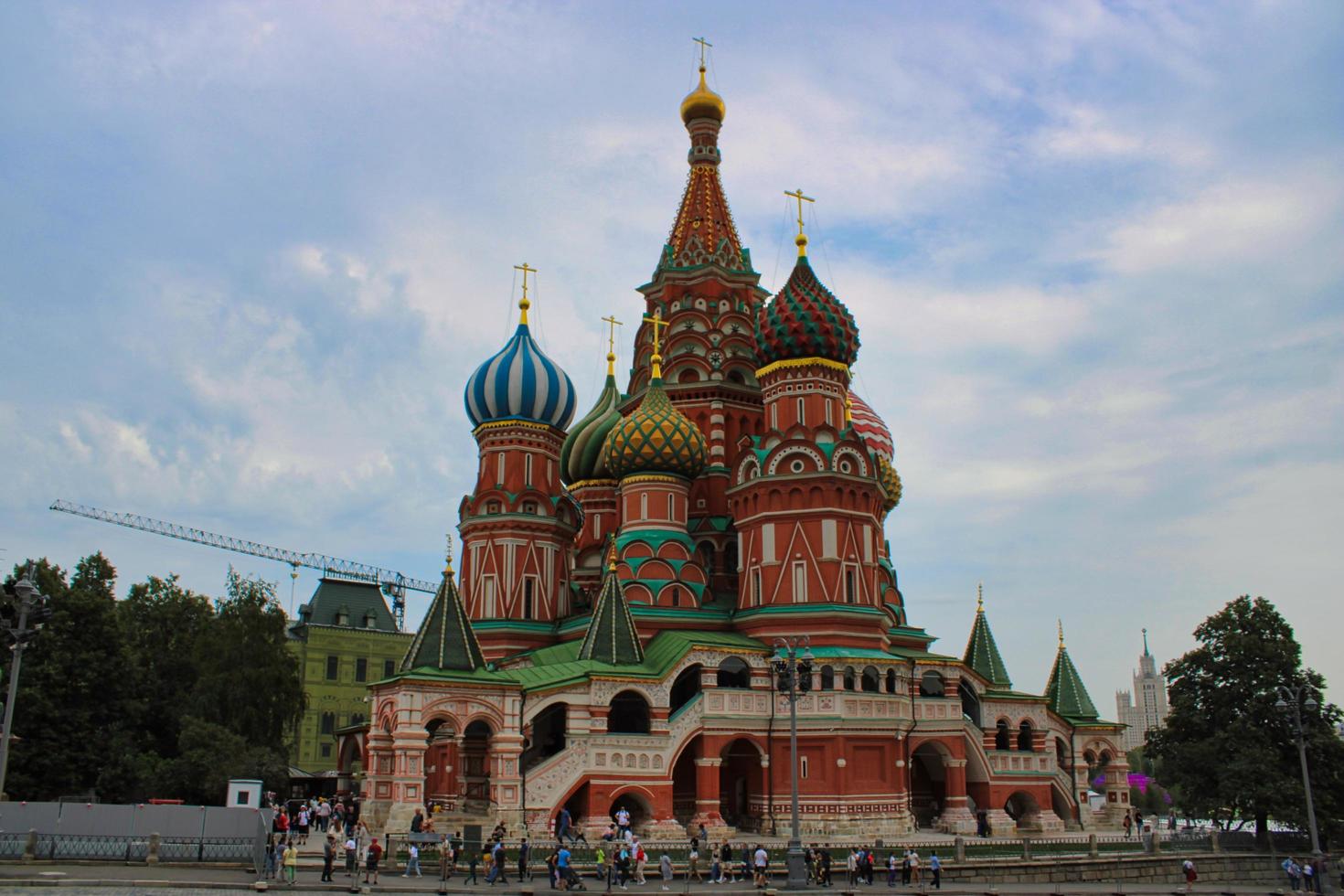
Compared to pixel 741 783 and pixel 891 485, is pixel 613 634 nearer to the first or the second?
pixel 741 783

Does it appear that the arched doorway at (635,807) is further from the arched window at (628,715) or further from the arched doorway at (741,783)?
the arched doorway at (741,783)

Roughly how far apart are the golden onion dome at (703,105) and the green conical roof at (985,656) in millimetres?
22436

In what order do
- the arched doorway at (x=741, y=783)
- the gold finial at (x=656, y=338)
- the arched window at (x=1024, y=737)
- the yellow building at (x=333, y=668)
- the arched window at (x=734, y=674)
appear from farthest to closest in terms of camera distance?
the yellow building at (x=333, y=668) → the gold finial at (x=656, y=338) → the arched window at (x=1024, y=737) → the arched doorway at (x=741, y=783) → the arched window at (x=734, y=674)

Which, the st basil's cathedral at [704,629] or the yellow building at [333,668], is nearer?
the st basil's cathedral at [704,629]

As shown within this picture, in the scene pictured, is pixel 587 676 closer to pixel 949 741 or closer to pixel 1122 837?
pixel 949 741

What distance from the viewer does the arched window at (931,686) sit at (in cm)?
3722

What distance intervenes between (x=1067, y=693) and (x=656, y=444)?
17945 mm

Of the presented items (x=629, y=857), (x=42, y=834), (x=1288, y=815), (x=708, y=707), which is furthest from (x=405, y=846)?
(x=1288, y=815)

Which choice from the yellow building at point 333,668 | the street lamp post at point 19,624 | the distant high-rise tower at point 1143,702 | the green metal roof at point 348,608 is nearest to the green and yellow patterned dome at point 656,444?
the street lamp post at point 19,624

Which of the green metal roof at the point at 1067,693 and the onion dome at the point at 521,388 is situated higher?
the onion dome at the point at 521,388

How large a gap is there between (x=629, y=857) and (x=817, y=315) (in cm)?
1928

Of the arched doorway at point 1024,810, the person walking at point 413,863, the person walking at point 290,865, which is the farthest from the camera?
the arched doorway at point 1024,810

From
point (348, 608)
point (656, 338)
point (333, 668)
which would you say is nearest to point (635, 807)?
point (656, 338)

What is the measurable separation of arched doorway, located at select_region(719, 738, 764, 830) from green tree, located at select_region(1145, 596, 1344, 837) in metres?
14.3
